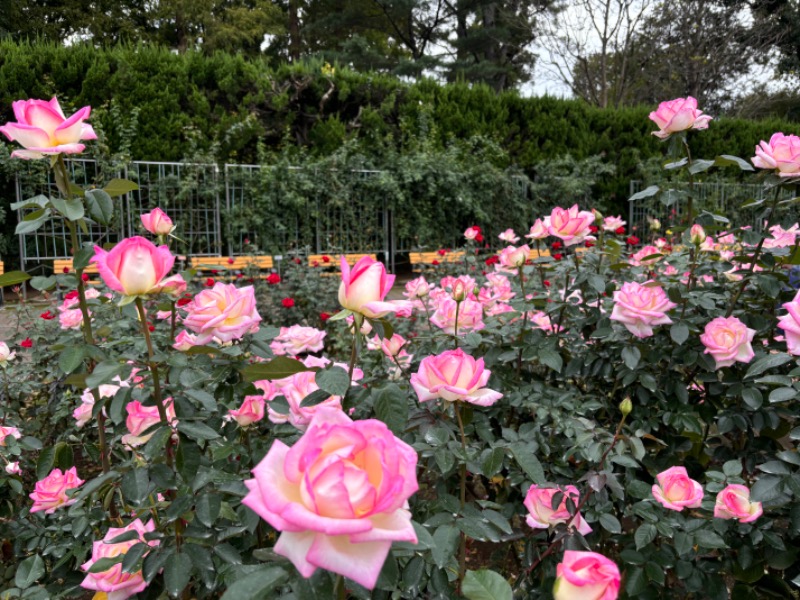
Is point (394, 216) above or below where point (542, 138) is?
below

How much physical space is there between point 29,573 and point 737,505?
4.07 feet

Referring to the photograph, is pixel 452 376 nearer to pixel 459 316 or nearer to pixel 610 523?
pixel 610 523

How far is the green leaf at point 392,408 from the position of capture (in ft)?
2.42

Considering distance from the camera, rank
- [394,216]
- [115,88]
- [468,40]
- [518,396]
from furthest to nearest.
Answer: [468,40]
[394,216]
[115,88]
[518,396]

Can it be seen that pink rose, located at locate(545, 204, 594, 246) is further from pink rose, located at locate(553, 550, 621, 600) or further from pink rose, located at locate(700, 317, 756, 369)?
pink rose, located at locate(553, 550, 621, 600)

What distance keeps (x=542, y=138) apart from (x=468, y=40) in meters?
6.68

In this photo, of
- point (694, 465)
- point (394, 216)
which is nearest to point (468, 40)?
point (394, 216)

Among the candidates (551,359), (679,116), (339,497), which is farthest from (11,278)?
(679,116)

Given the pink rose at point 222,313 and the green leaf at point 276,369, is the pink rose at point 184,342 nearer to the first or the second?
the pink rose at point 222,313

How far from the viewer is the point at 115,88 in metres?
6.86

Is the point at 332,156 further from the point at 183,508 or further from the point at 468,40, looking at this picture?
the point at 468,40

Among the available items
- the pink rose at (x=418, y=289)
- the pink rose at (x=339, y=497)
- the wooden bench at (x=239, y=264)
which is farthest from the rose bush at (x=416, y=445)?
the wooden bench at (x=239, y=264)

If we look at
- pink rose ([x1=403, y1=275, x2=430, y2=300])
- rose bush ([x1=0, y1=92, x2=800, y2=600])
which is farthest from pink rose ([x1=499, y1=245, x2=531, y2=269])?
pink rose ([x1=403, y1=275, x2=430, y2=300])

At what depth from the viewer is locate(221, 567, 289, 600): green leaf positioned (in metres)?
0.48
